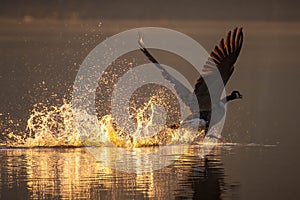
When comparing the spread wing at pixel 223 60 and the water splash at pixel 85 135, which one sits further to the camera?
the water splash at pixel 85 135

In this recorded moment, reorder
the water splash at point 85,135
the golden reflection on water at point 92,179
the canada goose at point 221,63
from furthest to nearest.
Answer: the water splash at point 85,135
the canada goose at point 221,63
the golden reflection on water at point 92,179

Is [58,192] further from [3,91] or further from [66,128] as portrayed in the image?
[3,91]

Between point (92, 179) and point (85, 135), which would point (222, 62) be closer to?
point (85, 135)

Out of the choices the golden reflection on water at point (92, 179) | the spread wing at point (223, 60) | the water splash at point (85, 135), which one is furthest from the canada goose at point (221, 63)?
the golden reflection on water at point (92, 179)

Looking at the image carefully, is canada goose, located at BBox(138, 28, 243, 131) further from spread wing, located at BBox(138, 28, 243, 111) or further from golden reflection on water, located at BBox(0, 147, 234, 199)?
golden reflection on water, located at BBox(0, 147, 234, 199)

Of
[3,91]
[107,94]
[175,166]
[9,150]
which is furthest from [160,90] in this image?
[175,166]

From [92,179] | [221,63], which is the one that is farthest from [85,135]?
[92,179]

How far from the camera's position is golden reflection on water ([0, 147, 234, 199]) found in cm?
1634

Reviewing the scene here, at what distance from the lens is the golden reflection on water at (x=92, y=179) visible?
16344 mm

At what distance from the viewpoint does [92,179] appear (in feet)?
57.7

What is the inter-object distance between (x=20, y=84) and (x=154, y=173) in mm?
18461

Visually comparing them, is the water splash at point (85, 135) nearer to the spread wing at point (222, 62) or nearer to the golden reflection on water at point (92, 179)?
the spread wing at point (222, 62)

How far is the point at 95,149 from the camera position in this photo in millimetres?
22156

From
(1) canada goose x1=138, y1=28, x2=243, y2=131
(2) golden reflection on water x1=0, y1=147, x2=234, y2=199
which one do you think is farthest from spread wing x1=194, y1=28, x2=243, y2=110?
(2) golden reflection on water x1=0, y1=147, x2=234, y2=199
